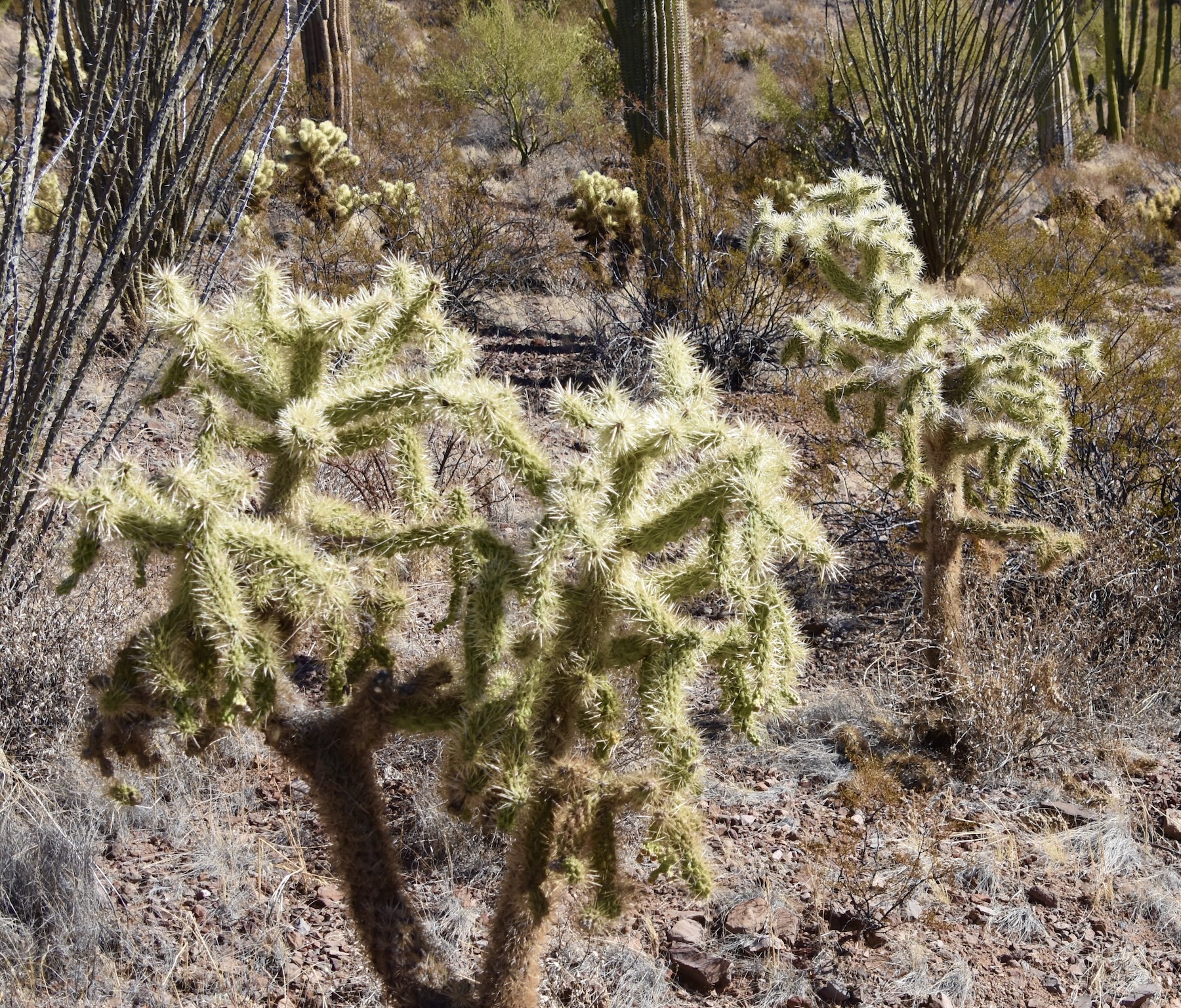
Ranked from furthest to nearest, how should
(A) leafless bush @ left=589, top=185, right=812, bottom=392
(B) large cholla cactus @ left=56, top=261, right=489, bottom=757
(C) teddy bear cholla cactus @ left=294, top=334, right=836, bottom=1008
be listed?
(A) leafless bush @ left=589, top=185, right=812, bottom=392
(C) teddy bear cholla cactus @ left=294, top=334, right=836, bottom=1008
(B) large cholla cactus @ left=56, top=261, right=489, bottom=757

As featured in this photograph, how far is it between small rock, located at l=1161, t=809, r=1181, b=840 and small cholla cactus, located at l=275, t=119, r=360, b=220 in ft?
25.5

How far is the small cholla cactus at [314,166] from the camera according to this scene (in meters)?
9.18

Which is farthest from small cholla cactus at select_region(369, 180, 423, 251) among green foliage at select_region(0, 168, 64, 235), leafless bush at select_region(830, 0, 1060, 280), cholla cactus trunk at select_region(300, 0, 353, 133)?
leafless bush at select_region(830, 0, 1060, 280)

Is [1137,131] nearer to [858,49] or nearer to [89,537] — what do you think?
[858,49]

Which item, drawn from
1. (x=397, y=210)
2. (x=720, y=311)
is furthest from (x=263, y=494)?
(x=397, y=210)

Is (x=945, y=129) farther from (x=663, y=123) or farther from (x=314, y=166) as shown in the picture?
(x=314, y=166)

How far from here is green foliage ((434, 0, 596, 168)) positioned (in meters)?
15.4

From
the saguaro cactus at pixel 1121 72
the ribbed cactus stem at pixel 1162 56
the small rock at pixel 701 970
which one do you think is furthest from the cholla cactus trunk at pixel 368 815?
the ribbed cactus stem at pixel 1162 56

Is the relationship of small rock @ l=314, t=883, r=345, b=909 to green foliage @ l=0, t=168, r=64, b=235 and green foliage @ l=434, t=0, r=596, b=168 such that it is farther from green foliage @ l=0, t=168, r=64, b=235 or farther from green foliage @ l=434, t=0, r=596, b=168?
green foliage @ l=434, t=0, r=596, b=168

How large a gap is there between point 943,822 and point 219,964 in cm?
226

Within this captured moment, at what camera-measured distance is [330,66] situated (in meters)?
11.5

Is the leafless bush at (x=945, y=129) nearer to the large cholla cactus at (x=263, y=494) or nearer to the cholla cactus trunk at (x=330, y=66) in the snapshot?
the large cholla cactus at (x=263, y=494)

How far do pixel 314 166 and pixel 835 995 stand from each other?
27.3 feet

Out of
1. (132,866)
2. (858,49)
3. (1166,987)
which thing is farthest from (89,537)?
(858,49)
